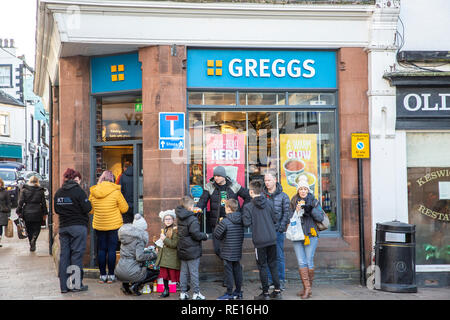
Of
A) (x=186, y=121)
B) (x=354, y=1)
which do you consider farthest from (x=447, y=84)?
(x=186, y=121)

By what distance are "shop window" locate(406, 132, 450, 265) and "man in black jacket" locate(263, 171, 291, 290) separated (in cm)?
272

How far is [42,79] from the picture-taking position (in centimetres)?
1496

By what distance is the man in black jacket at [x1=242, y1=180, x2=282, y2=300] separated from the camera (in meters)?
7.41

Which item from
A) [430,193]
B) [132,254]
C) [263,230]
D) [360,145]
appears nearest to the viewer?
[263,230]

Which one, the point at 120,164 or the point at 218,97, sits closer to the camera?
the point at 218,97

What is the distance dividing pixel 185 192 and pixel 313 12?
157 inches

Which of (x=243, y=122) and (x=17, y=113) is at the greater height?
(x=17, y=113)

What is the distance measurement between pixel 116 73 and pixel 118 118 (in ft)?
2.85

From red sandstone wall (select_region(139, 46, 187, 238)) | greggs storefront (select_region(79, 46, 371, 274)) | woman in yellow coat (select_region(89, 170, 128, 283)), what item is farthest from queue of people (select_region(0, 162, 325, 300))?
greggs storefront (select_region(79, 46, 371, 274))

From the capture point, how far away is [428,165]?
369 inches

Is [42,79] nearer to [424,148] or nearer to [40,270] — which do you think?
[40,270]

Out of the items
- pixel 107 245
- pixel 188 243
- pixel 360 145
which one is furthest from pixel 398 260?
pixel 107 245

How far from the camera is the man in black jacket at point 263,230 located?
7.41 meters

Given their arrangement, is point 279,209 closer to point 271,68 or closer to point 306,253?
point 306,253
